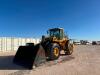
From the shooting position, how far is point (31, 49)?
1043 centimetres

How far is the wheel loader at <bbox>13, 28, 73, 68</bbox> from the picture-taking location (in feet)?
32.0

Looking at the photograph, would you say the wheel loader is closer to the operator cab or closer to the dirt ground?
the operator cab

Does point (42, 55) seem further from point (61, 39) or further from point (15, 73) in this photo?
point (61, 39)

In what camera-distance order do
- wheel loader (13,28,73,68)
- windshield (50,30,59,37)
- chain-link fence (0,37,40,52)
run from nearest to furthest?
wheel loader (13,28,73,68)
windshield (50,30,59,37)
chain-link fence (0,37,40,52)

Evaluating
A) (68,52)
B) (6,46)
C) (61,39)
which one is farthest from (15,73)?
(6,46)

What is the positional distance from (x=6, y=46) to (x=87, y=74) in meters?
19.2

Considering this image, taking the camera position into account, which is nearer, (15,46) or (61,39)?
(61,39)

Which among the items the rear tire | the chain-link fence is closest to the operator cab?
the rear tire

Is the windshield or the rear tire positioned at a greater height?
the windshield

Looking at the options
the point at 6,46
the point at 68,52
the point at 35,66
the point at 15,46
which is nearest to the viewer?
the point at 35,66

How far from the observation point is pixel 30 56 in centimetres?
1003

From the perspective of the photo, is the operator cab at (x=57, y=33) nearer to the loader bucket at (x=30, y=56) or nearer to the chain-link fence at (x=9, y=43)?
the loader bucket at (x=30, y=56)

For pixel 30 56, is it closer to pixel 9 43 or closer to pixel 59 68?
pixel 59 68

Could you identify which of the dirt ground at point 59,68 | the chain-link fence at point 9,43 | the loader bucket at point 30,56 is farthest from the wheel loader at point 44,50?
the chain-link fence at point 9,43
